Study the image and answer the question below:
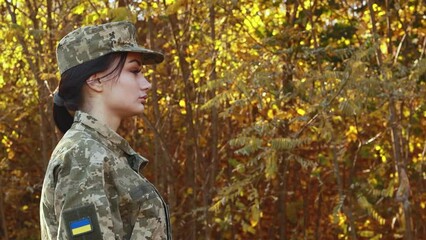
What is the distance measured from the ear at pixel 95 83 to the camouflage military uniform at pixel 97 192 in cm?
7

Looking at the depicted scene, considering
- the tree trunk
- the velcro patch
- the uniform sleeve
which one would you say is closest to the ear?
the uniform sleeve

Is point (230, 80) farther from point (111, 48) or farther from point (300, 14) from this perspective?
point (111, 48)

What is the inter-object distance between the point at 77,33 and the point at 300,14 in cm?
625

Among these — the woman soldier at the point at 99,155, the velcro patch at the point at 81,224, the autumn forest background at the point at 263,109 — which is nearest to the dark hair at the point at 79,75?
the woman soldier at the point at 99,155

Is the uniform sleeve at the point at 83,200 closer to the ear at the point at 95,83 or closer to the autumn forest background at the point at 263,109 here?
the ear at the point at 95,83

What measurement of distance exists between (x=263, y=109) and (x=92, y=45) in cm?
682

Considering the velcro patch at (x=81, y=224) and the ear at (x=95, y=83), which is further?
the ear at (x=95, y=83)

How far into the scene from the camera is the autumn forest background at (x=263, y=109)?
25.0ft

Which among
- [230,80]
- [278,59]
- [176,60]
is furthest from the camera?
[176,60]

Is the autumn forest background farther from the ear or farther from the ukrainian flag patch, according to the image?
the ukrainian flag patch

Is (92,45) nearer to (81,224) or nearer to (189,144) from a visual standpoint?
(81,224)

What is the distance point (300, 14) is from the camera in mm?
8984

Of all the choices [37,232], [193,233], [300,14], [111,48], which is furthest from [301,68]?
[111,48]

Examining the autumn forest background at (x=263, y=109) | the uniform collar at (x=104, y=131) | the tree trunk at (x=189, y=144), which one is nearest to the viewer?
the uniform collar at (x=104, y=131)
